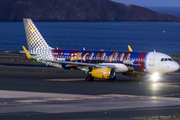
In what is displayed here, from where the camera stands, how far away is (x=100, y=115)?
26.8m

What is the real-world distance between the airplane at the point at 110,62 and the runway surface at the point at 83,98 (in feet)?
4.71

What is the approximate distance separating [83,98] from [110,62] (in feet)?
54.8

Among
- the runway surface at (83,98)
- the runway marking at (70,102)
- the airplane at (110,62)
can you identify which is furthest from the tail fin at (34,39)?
the runway marking at (70,102)

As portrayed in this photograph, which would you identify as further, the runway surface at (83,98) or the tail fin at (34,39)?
the tail fin at (34,39)

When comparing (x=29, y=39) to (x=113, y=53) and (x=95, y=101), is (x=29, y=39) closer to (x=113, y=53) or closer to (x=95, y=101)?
(x=113, y=53)

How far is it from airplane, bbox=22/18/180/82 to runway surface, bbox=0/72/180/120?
1.44 meters

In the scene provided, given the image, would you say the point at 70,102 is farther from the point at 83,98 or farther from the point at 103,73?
the point at 103,73

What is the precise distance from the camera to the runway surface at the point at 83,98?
27391 millimetres

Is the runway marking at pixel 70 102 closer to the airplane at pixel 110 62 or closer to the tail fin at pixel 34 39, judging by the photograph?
the airplane at pixel 110 62

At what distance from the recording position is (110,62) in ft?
169

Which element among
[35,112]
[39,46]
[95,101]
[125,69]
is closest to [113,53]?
[125,69]

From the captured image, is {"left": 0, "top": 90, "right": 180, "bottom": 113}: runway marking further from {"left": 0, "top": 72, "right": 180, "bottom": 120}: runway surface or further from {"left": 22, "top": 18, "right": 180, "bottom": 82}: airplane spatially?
{"left": 22, "top": 18, "right": 180, "bottom": 82}: airplane

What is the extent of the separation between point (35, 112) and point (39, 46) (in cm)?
3101

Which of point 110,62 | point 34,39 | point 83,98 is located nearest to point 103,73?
point 110,62
